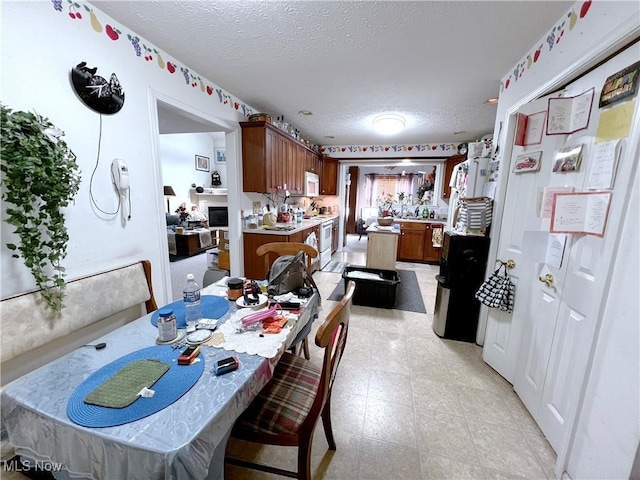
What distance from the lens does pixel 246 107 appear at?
3146 mm

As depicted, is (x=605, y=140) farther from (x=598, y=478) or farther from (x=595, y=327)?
(x=598, y=478)

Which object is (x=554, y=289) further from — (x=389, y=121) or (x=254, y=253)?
(x=254, y=253)

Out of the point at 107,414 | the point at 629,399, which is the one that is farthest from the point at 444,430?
the point at 107,414

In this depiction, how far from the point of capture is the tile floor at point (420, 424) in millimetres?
1296

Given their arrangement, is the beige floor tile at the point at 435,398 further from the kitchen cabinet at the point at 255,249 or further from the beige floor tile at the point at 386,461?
the kitchen cabinet at the point at 255,249

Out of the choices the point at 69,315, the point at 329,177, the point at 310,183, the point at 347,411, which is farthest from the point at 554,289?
the point at 329,177

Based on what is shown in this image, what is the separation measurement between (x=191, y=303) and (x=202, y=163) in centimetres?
661

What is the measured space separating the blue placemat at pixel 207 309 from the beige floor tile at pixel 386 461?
1.07 metres

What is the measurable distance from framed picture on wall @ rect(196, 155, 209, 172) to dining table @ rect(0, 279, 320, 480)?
21.6 feet

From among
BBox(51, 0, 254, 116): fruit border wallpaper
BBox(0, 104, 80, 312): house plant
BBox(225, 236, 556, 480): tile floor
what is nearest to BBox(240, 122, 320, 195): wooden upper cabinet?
BBox(51, 0, 254, 116): fruit border wallpaper

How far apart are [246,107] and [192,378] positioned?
3123 mm

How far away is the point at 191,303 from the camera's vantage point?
4.03 ft

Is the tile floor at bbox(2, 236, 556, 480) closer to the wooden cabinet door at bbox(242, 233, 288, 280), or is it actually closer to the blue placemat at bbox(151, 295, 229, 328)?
the blue placemat at bbox(151, 295, 229, 328)

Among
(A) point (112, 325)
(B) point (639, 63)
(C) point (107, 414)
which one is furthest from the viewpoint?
(A) point (112, 325)
